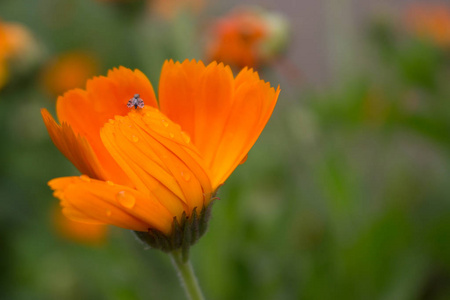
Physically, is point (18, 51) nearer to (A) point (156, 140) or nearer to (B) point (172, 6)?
(B) point (172, 6)

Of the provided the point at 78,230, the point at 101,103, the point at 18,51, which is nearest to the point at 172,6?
the point at 18,51

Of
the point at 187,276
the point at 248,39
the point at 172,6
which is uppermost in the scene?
the point at 172,6

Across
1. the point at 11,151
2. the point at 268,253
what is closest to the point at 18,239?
the point at 11,151

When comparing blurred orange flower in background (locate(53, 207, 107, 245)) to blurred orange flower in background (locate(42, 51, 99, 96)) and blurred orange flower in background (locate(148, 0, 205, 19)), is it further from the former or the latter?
blurred orange flower in background (locate(148, 0, 205, 19))

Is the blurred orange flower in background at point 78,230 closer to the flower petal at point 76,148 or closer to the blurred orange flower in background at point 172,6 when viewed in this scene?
the blurred orange flower in background at point 172,6

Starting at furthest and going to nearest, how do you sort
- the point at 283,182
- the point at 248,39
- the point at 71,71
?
the point at 71,71 → the point at 283,182 → the point at 248,39

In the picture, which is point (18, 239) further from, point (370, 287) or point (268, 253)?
point (370, 287)
